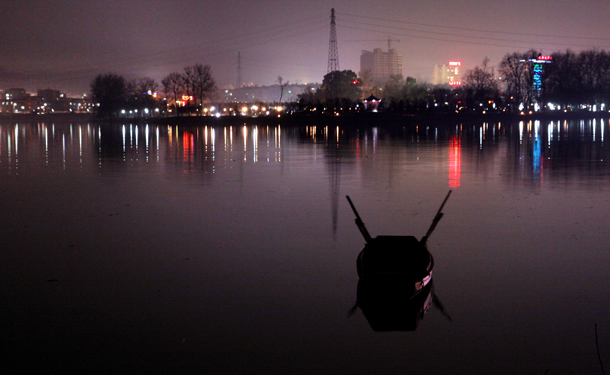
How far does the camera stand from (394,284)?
7.73 meters

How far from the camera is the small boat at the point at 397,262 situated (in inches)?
298

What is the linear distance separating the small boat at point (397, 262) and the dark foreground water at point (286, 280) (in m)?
0.41

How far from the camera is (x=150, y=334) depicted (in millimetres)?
6824

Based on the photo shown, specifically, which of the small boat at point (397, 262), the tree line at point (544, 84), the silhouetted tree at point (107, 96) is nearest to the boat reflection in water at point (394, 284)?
the small boat at point (397, 262)

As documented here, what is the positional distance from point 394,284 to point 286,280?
179 cm

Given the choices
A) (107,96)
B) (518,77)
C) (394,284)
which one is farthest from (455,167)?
(107,96)

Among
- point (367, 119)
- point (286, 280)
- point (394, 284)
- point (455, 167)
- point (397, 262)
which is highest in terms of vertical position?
point (367, 119)

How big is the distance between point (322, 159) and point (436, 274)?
19300 mm

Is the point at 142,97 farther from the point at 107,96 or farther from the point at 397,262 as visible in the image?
the point at 397,262

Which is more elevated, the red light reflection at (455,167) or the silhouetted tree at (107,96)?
the silhouetted tree at (107,96)

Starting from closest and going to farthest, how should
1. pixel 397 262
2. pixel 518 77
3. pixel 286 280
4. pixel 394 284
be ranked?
pixel 394 284, pixel 397 262, pixel 286 280, pixel 518 77

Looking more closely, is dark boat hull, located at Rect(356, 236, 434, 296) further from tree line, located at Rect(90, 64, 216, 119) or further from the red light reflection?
tree line, located at Rect(90, 64, 216, 119)

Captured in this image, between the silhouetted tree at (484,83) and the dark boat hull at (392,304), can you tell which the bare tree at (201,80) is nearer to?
the silhouetted tree at (484,83)

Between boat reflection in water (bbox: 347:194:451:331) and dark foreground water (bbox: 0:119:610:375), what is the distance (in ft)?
0.30
